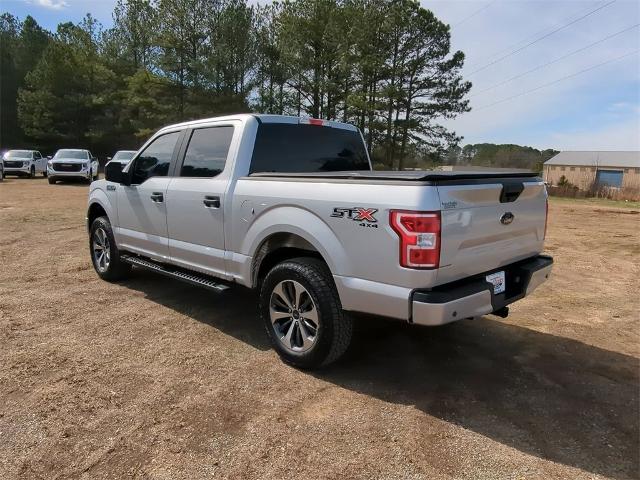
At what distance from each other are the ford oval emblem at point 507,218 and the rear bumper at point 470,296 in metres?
0.36

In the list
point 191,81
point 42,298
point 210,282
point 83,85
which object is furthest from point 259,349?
point 83,85

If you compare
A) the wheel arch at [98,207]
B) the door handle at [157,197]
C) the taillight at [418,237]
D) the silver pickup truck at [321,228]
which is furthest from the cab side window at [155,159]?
the taillight at [418,237]

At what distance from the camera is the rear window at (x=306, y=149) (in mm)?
4453

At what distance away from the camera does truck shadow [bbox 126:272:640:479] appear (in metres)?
3.02

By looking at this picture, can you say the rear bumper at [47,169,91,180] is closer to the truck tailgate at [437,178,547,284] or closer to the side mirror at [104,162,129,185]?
the side mirror at [104,162,129,185]

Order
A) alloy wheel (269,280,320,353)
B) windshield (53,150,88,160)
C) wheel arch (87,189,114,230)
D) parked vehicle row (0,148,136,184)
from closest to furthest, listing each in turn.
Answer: alloy wheel (269,280,320,353) → wheel arch (87,189,114,230) → parked vehicle row (0,148,136,184) → windshield (53,150,88,160)

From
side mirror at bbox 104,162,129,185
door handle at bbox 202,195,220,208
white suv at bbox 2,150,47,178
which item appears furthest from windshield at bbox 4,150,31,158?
door handle at bbox 202,195,220,208

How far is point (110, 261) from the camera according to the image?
20.2ft

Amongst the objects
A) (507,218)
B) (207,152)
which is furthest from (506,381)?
(207,152)

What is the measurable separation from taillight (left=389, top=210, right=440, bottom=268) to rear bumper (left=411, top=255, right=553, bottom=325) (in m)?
0.20

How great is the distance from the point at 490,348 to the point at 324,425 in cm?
199

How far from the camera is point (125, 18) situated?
5078 centimetres

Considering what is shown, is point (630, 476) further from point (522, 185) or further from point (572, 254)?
point (572, 254)

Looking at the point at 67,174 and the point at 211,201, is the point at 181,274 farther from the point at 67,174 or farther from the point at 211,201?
the point at 67,174
